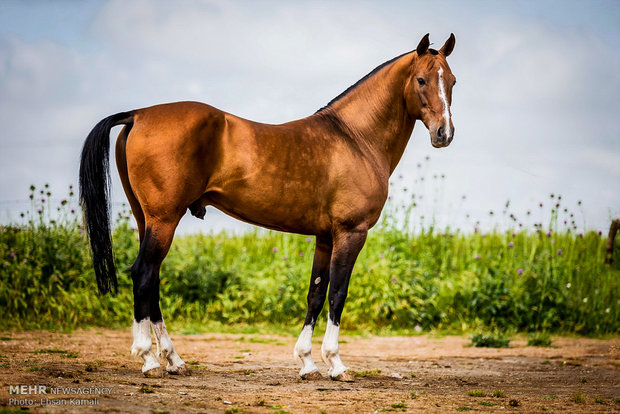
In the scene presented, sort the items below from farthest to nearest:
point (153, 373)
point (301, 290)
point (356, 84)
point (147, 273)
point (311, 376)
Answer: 1. point (301, 290)
2. point (356, 84)
3. point (311, 376)
4. point (153, 373)
5. point (147, 273)

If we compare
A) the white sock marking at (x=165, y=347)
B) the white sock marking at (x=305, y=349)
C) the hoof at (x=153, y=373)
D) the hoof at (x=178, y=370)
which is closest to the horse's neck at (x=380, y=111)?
the white sock marking at (x=305, y=349)

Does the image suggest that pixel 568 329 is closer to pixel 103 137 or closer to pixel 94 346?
pixel 94 346

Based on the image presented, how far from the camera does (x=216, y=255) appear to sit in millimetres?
10531

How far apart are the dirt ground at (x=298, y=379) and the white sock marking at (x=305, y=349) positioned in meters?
0.14

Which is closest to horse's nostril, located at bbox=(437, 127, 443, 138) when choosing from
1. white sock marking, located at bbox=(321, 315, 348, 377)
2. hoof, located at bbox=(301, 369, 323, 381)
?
white sock marking, located at bbox=(321, 315, 348, 377)

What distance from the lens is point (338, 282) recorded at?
5.32m

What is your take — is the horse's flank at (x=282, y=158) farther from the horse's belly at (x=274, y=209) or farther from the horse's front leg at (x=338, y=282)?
the horse's front leg at (x=338, y=282)

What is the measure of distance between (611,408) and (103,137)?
431cm

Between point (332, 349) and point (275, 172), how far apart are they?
1.54 m

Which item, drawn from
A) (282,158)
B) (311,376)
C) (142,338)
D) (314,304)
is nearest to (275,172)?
(282,158)

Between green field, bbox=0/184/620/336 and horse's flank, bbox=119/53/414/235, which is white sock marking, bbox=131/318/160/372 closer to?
horse's flank, bbox=119/53/414/235

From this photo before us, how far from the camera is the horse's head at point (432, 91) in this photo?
542cm

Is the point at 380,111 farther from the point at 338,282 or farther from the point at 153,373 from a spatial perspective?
the point at 153,373

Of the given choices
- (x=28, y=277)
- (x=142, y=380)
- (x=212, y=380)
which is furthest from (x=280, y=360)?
(x=28, y=277)
